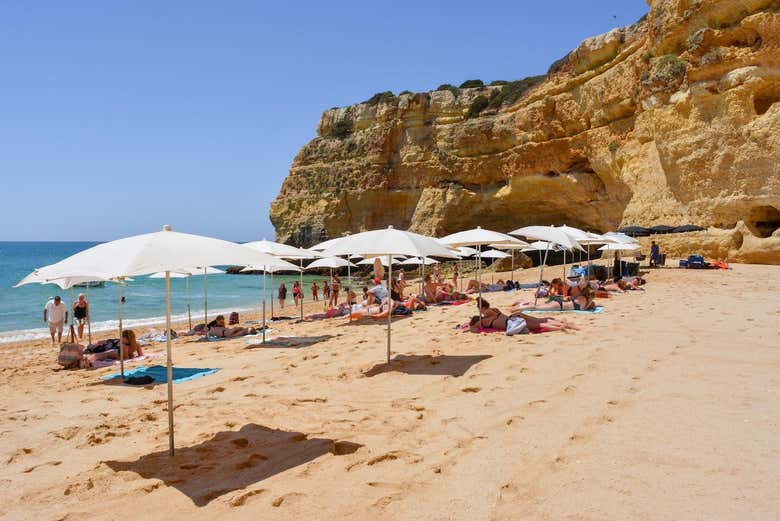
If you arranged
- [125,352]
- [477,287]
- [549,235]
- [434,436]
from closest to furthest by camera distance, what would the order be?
1. [434,436]
2. [125,352]
3. [549,235]
4. [477,287]

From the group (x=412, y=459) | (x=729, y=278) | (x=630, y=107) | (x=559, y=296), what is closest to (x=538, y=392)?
(x=412, y=459)

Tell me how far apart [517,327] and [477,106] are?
35.5 metres

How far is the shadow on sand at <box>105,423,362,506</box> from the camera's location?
3.39m

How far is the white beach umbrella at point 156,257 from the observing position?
372cm

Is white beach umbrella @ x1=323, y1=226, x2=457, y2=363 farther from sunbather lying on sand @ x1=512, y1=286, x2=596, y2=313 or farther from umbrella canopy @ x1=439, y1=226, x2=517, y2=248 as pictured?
sunbather lying on sand @ x1=512, y1=286, x2=596, y2=313

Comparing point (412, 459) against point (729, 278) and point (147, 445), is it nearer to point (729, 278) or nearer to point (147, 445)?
point (147, 445)

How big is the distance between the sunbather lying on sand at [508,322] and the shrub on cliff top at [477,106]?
113 ft

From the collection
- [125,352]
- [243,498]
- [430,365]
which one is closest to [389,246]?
[430,365]

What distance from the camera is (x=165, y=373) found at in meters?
7.38

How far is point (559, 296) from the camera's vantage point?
11.6 meters

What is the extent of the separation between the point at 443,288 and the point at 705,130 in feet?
54.0

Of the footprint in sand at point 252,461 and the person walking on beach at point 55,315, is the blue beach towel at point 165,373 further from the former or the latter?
the person walking on beach at point 55,315

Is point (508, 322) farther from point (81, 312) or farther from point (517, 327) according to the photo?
point (81, 312)

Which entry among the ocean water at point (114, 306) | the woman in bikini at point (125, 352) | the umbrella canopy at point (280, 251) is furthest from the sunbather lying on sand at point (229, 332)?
the ocean water at point (114, 306)
